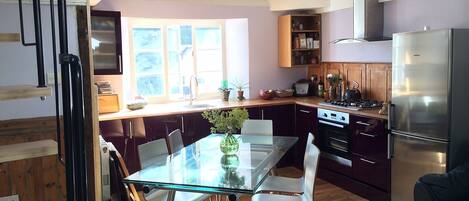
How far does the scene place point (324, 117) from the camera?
471cm

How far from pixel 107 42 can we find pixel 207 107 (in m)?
Answer: 1.34

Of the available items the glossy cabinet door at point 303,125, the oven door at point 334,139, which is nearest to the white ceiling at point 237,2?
the glossy cabinet door at point 303,125

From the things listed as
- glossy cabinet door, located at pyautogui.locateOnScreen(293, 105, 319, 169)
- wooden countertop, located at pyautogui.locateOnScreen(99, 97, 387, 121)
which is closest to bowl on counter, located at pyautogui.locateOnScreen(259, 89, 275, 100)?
wooden countertop, located at pyautogui.locateOnScreen(99, 97, 387, 121)

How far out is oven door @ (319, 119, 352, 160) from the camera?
4430mm

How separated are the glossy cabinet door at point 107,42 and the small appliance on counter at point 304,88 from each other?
2498mm

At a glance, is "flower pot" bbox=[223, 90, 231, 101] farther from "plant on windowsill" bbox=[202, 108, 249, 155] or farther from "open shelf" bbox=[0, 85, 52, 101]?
"open shelf" bbox=[0, 85, 52, 101]

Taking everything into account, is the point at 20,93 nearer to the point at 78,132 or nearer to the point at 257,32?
the point at 78,132

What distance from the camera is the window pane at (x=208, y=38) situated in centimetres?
552

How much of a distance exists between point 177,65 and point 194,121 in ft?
3.44

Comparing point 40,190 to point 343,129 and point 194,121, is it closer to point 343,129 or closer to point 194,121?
point 194,121

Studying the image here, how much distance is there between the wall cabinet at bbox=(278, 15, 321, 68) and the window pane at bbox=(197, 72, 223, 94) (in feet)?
2.92

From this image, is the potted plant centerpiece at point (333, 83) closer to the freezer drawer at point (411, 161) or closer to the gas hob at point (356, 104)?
the gas hob at point (356, 104)

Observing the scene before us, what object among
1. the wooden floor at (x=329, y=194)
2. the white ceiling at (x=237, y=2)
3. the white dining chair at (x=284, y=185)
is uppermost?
the white ceiling at (x=237, y=2)

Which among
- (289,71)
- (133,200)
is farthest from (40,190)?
(289,71)
